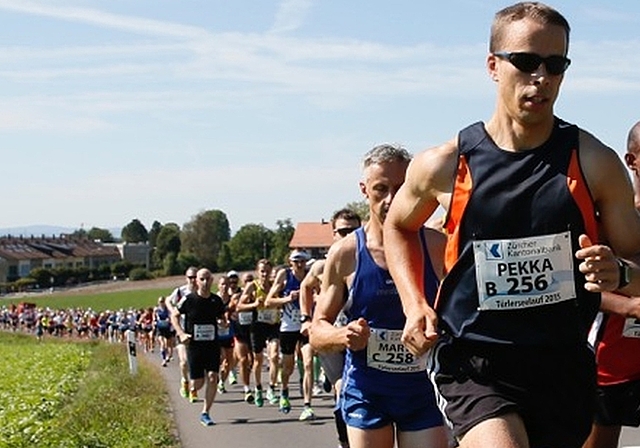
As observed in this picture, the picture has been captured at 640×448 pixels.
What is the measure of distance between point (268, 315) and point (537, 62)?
14.4m

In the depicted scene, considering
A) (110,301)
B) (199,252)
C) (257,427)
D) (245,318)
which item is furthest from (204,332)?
(199,252)

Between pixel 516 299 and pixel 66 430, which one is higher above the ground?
pixel 516 299

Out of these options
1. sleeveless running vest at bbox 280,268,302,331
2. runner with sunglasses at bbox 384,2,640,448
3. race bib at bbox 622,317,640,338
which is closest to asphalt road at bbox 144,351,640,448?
sleeveless running vest at bbox 280,268,302,331

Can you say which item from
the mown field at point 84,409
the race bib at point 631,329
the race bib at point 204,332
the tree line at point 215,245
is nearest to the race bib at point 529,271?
the race bib at point 631,329

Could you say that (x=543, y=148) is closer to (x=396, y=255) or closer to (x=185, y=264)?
(x=396, y=255)

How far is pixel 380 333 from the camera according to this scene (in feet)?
21.5

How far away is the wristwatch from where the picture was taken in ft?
13.8

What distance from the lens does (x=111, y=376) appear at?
22.5 m

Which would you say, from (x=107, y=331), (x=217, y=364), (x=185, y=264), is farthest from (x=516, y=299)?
(x=185, y=264)

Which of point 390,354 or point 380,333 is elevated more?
point 380,333

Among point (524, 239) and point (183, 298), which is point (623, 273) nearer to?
point (524, 239)

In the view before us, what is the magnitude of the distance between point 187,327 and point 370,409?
10.2 m

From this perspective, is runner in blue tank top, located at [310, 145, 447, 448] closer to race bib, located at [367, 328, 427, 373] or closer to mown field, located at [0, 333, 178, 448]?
race bib, located at [367, 328, 427, 373]

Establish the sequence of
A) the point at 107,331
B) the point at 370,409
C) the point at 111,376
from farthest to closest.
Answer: the point at 107,331, the point at 111,376, the point at 370,409
